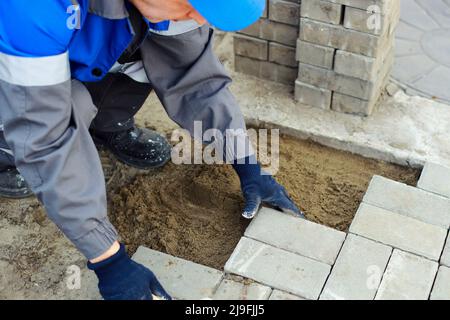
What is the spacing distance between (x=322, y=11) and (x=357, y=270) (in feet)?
4.41

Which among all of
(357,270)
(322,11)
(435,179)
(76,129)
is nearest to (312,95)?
(322,11)

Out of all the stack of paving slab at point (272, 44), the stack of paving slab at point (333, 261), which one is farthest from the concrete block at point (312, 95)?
the stack of paving slab at point (333, 261)

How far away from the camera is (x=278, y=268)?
2775 millimetres

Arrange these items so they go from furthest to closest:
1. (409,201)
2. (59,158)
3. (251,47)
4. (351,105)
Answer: (251,47), (351,105), (409,201), (59,158)

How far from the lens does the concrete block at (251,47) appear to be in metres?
3.68

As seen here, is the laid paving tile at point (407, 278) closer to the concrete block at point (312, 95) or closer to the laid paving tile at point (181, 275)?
the laid paving tile at point (181, 275)

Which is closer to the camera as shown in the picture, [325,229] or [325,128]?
[325,229]

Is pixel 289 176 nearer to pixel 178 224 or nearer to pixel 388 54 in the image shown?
pixel 178 224

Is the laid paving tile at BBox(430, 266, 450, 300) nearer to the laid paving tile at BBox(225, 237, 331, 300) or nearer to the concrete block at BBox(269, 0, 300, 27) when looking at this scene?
the laid paving tile at BBox(225, 237, 331, 300)

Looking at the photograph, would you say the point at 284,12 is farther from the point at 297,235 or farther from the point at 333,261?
the point at 333,261

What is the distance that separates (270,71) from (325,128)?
1.75 ft
